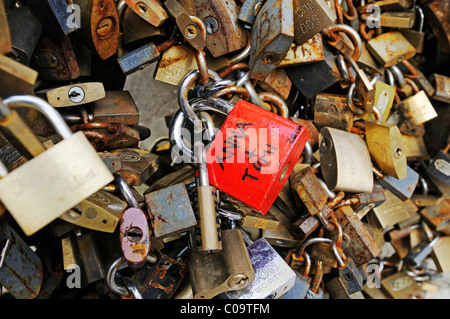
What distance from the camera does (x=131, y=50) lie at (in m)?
1.65

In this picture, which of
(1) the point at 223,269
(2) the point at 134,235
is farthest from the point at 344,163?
(2) the point at 134,235

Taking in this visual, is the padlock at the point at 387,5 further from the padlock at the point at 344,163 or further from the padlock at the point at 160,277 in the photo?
the padlock at the point at 160,277

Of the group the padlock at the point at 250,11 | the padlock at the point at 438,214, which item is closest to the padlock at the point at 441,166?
the padlock at the point at 438,214

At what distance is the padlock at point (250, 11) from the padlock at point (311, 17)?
0.16m

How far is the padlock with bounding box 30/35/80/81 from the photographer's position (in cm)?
147

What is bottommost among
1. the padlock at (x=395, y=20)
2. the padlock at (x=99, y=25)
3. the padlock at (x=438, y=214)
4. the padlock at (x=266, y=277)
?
the padlock at (x=438, y=214)

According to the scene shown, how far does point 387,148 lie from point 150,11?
3.93 feet

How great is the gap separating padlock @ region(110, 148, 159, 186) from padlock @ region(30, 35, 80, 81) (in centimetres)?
36

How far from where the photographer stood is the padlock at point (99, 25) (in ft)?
4.50

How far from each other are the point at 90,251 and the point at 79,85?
0.63 m

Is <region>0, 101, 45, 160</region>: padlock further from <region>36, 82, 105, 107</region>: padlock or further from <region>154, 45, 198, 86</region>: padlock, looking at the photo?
<region>154, 45, 198, 86</region>: padlock

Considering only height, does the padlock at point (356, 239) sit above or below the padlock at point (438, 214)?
above

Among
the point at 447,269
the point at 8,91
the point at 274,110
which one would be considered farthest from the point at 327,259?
the point at 8,91

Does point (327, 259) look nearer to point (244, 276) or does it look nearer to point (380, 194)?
point (380, 194)
